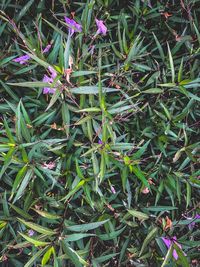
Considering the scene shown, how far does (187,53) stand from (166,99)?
0.20 meters

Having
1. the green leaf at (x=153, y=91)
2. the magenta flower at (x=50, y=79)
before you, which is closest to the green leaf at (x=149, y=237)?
the green leaf at (x=153, y=91)

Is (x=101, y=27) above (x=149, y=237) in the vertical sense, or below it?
above

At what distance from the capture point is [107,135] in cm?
114

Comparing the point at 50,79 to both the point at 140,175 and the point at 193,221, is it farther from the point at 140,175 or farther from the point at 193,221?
the point at 193,221

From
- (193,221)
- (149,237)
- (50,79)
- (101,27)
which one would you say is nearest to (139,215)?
(149,237)

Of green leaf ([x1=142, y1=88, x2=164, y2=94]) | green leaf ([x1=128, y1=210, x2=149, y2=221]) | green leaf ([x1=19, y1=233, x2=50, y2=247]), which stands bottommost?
green leaf ([x1=128, y1=210, x2=149, y2=221])

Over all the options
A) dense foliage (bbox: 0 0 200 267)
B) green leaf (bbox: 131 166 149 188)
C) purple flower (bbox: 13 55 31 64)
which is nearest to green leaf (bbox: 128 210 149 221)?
dense foliage (bbox: 0 0 200 267)

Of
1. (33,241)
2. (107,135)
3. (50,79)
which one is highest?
(50,79)

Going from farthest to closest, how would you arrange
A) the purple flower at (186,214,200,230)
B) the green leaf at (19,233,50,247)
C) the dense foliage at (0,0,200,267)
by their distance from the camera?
the purple flower at (186,214,200,230)
the dense foliage at (0,0,200,267)
the green leaf at (19,233,50,247)

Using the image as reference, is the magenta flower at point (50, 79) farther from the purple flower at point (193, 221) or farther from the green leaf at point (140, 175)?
the purple flower at point (193, 221)

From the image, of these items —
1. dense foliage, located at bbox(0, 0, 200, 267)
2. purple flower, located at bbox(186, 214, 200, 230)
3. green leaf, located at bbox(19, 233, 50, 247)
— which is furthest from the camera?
purple flower, located at bbox(186, 214, 200, 230)

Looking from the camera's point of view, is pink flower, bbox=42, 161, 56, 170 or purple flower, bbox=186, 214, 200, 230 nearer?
pink flower, bbox=42, 161, 56, 170

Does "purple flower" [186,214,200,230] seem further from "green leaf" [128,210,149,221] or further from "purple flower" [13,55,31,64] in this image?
"purple flower" [13,55,31,64]

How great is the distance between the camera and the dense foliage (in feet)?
3.84
